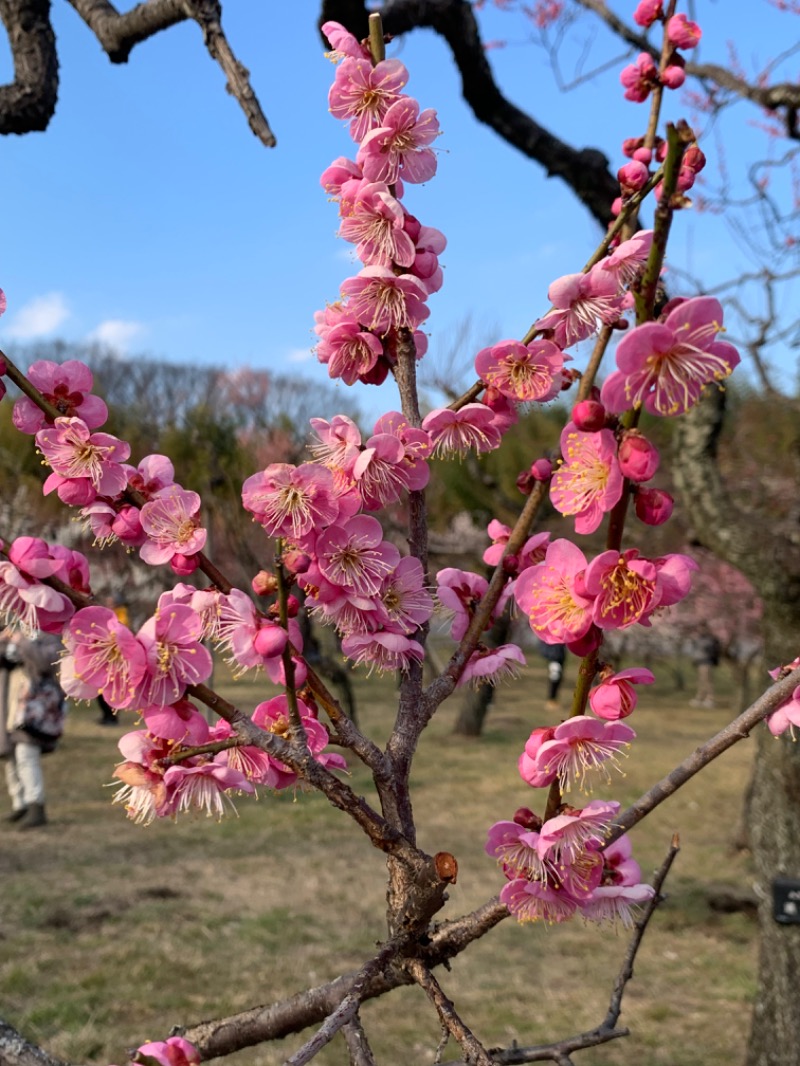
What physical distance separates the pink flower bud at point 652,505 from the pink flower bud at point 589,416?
7 cm

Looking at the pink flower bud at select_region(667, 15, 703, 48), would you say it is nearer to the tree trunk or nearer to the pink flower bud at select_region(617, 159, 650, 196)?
the pink flower bud at select_region(617, 159, 650, 196)

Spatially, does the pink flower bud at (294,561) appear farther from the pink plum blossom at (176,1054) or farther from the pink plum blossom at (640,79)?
the pink plum blossom at (640,79)

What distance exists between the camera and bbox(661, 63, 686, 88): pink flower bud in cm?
88

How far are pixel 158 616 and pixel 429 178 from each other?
537 millimetres

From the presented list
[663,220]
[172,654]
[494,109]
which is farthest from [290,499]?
[494,109]

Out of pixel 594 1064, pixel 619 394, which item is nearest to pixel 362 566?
pixel 619 394

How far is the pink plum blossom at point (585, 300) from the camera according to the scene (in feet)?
2.56

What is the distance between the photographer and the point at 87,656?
0.75 meters

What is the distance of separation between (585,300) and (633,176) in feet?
0.44

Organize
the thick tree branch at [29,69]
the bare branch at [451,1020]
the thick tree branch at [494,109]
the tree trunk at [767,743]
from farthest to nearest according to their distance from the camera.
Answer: the tree trunk at [767,743] → the thick tree branch at [494,109] → the thick tree branch at [29,69] → the bare branch at [451,1020]

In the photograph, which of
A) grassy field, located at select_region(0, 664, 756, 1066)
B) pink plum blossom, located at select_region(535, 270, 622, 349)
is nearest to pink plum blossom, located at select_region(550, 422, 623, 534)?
pink plum blossom, located at select_region(535, 270, 622, 349)

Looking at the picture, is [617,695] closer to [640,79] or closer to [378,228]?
[378,228]

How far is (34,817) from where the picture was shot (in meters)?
6.69

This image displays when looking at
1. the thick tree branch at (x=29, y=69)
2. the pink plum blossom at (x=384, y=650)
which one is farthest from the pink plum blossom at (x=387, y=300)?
the thick tree branch at (x=29, y=69)
